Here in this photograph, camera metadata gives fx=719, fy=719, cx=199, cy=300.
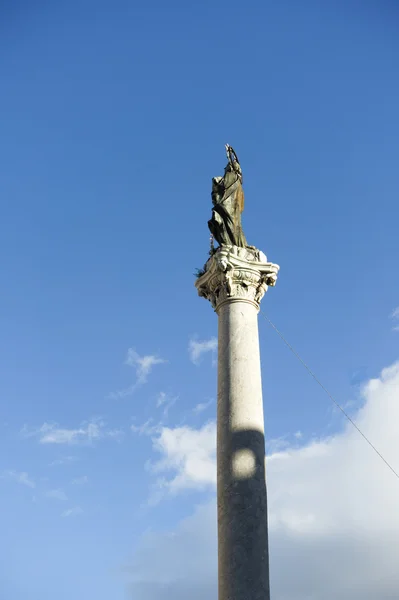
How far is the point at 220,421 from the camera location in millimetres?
17344

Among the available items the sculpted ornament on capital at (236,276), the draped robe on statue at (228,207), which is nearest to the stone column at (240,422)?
the sculpted ornament on capital at (236,276)

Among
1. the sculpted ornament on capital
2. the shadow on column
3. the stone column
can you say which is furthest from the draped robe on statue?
the shadow on column

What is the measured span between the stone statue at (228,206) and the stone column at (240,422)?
62 cm

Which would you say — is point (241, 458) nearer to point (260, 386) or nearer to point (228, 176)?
point (260, 386)

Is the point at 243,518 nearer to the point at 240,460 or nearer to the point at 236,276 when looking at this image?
the point at 240,460

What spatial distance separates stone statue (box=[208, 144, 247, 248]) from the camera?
2048 cm

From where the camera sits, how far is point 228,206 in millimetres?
20953

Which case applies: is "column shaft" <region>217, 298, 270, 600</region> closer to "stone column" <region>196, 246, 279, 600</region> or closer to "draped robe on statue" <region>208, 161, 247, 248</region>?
"stone column" <region>196, 246, 279, 600</region>

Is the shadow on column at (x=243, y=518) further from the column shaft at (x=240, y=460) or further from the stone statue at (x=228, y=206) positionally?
the stone statue at (x=228, y=206)

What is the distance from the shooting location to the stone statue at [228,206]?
A: 20484mm

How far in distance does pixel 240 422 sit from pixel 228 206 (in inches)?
270

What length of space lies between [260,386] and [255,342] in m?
1.22

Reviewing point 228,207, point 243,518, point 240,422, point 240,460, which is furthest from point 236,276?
point 243,518

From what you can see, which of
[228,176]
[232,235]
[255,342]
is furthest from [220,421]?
[228,176]
